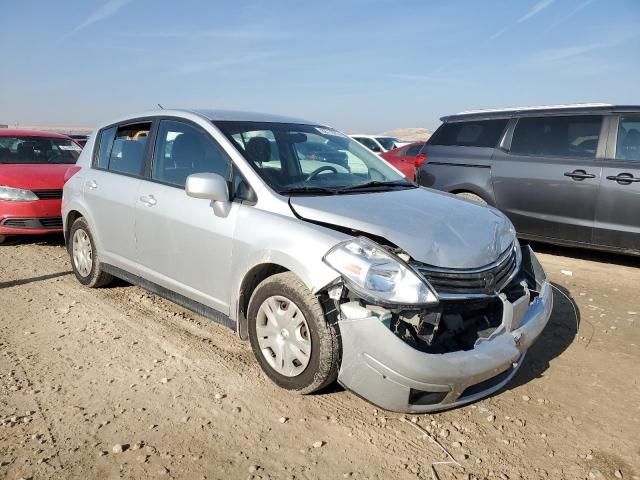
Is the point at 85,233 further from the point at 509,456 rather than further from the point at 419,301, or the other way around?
the point at 509,456

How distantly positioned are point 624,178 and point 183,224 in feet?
15.5

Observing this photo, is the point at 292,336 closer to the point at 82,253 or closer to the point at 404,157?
the point at 82,253

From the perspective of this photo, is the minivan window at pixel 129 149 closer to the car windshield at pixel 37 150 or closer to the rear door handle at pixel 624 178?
the car windshield at pixel 37 150

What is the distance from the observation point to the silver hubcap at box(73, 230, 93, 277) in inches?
198

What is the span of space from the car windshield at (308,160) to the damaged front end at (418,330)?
2.96 ft

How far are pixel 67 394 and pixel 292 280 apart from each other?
1536 millimetres

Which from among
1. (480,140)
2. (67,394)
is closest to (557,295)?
(480,140)

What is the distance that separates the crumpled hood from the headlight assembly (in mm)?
5088

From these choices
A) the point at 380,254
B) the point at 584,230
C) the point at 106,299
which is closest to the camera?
the point at 380,254

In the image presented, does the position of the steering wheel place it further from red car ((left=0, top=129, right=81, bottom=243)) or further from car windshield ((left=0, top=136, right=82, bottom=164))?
car windshield ((left=0, top=136, right=82, bottom=164))

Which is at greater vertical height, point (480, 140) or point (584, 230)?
point (480, 140)

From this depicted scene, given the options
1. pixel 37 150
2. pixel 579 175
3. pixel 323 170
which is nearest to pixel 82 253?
pixel 323 170

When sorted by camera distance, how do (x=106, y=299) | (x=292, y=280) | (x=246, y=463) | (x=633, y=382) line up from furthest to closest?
(x=106, y=299) → (x=633, y=382) → (x=292, y=280) → (x=246, y=463)

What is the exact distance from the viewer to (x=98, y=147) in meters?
5.00
